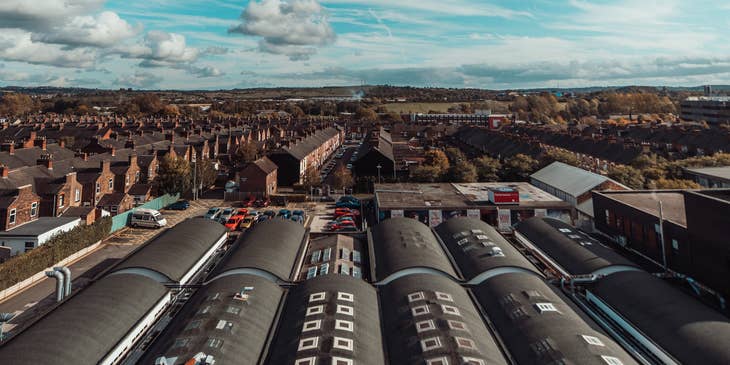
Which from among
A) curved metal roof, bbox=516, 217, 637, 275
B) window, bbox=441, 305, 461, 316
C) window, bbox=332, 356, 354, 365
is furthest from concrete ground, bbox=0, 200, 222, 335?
curved metal roof, bbox=516, 217, 637, 275

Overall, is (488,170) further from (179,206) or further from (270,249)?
(179,206)

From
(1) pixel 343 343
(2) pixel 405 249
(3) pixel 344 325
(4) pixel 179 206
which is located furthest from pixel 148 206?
(1) pixel 343 343

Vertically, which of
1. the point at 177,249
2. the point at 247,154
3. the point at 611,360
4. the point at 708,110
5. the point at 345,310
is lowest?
the point at 611,360

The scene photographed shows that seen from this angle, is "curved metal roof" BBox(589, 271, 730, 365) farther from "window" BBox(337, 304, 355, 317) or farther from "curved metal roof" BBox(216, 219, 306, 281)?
"curved metal roof" BBox(216, 219, 306, 281)

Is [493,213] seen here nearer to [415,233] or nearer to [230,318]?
[415,233]

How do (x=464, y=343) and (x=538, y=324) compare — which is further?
(x=538, y=324)

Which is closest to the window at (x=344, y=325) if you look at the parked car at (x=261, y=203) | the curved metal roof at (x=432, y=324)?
the curved metal roof at (x=432, y=324)

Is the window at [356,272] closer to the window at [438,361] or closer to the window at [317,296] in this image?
the window at [317,296]
